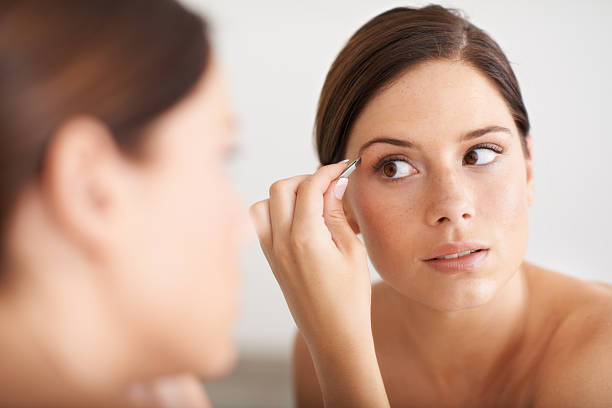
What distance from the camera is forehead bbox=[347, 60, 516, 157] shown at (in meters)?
0.90

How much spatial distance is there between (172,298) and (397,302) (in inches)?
31.2

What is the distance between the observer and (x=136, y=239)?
536 millimetres

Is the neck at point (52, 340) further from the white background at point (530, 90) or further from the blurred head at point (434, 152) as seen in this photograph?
the white background at point (530, 90)

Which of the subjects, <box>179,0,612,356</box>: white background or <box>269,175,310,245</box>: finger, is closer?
<box>269,175,310,245</box>: finger

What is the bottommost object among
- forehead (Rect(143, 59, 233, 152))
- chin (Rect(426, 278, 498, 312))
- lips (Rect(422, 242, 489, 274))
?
chin (Rect(426, 278, 498, 312))

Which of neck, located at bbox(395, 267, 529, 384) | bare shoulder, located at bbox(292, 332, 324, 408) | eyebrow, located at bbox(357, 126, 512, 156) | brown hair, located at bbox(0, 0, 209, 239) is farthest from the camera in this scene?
bare shoulder, located at bbox(292, 332, 324, 408)

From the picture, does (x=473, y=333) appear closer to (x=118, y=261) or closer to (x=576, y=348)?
(x=576, y=348)

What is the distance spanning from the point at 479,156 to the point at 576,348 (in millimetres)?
378

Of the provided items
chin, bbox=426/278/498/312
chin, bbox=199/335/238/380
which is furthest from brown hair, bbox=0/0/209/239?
chin, bbox=426/278/498/312

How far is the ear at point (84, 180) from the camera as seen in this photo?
1.62 ft

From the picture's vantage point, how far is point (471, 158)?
3.08 ft

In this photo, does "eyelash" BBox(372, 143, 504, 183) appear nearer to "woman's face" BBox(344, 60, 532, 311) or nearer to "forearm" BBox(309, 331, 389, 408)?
"woman's face" BBox(344, 60, 532, 311)

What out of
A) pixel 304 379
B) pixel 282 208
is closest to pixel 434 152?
pixel 282 208

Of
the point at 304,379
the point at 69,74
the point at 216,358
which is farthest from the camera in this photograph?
the point at 304,379
